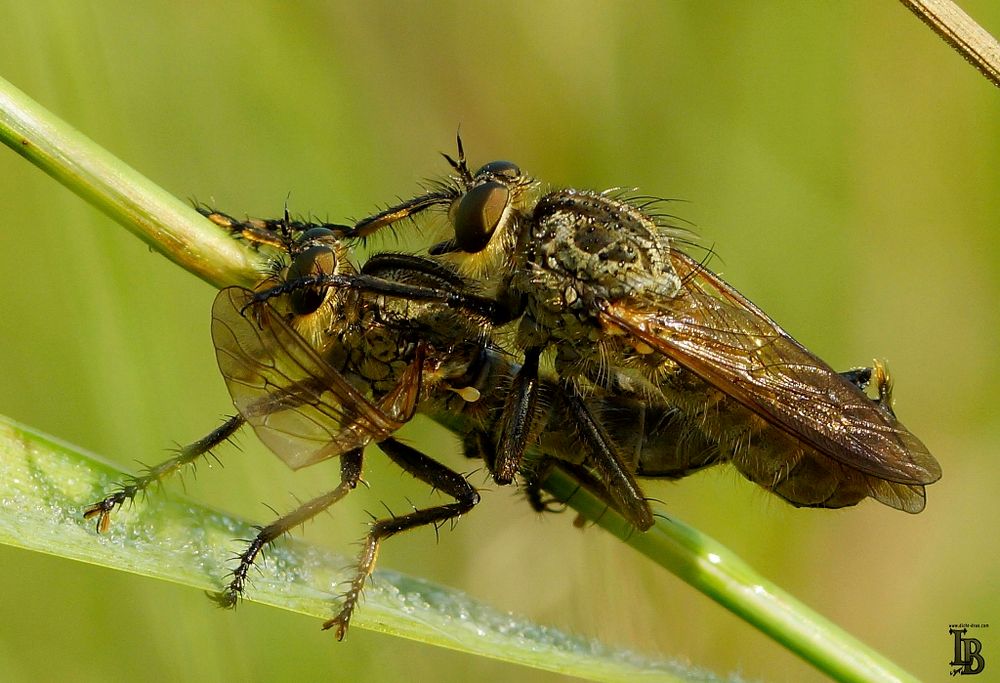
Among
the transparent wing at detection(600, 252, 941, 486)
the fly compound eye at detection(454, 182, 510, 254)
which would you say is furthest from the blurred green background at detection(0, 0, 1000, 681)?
the fly compound eye at detection(454, 182, 510, 254)

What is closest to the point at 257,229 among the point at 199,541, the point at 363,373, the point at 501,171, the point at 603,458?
the point at 363,373

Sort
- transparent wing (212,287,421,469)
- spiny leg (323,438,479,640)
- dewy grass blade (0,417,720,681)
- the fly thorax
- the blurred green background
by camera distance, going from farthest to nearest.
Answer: the blurred green background, the fly thorax, spiny leg (323,438,479,640), transparent wing (212,287,421,469), dewy grass blade (0,417,720,681)

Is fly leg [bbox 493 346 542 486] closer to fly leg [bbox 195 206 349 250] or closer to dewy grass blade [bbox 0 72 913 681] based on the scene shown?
dewy grass blade [bbox 0 72 913 681]

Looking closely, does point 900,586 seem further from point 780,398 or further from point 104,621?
point 104,621

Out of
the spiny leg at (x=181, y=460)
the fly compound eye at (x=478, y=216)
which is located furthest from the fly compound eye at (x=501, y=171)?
the spiny leg at (x=181, y=460)

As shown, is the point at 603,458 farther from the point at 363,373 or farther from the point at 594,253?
the point at 363,373

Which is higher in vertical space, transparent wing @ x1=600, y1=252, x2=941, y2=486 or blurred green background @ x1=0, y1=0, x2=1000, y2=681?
blurred green background @ x1=0, y1=0, x2=1000, y2=681
